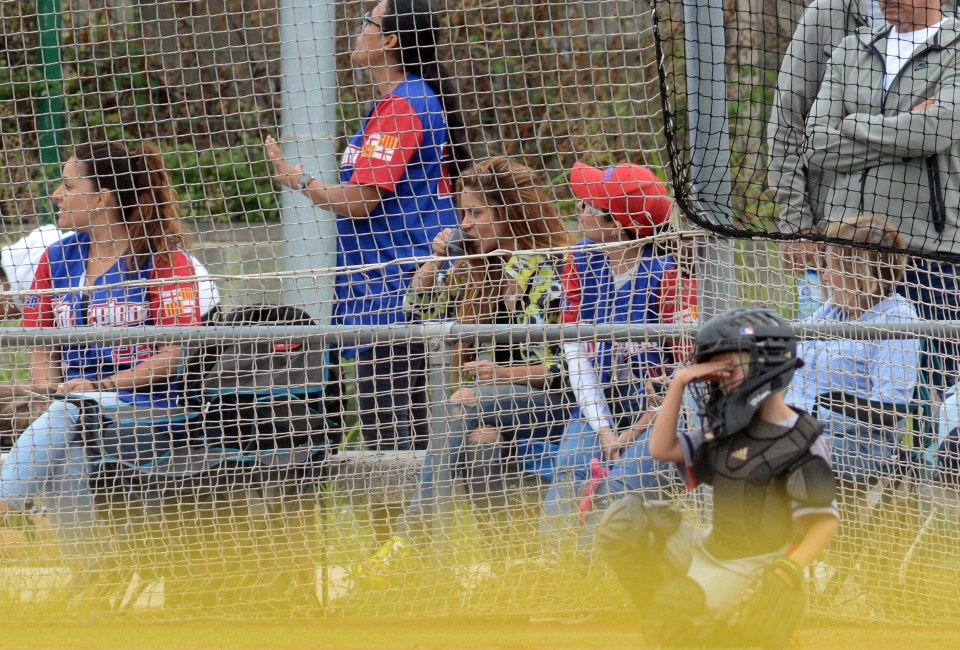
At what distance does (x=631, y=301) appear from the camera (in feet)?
13.4

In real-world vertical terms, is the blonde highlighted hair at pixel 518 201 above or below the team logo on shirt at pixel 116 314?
above

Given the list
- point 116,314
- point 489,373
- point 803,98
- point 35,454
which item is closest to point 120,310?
point 116,314

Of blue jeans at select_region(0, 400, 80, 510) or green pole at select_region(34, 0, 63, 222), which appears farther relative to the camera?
green pole at select_region(34, 0, 63, 222)

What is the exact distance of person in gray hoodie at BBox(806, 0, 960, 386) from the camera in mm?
4188

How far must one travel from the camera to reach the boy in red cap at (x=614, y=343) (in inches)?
156

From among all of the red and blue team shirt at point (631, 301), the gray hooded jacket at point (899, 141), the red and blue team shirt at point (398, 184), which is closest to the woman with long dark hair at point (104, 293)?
the red and blue team shirt at point (398, 184)

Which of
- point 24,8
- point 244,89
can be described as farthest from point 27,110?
point 244,89

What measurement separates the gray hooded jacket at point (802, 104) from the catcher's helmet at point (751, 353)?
154cm

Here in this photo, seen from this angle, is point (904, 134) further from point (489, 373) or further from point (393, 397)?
point (393, 397)

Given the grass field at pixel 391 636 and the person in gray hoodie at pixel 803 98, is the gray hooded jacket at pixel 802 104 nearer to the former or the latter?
the person in gray hoodie at pixel 803 98

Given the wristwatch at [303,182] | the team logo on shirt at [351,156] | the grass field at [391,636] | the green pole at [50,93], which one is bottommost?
the grass field at [391,636]

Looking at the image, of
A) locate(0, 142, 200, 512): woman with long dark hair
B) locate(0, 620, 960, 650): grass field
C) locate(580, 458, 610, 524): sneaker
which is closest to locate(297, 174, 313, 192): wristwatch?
locate(0, 142, 200, 512): woman with long dark hair

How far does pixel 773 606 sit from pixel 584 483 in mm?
1384

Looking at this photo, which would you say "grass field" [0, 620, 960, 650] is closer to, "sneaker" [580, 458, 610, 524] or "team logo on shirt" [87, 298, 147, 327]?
"sneaker" [580, 458, 610, 524]
